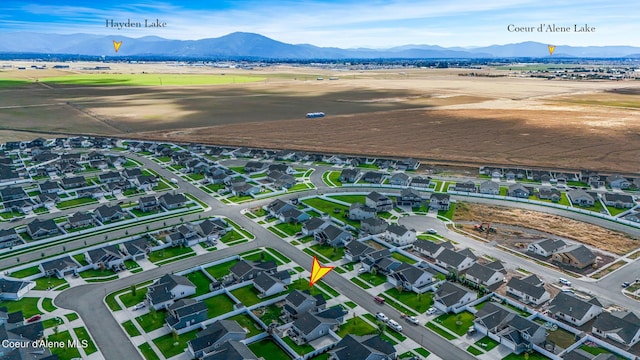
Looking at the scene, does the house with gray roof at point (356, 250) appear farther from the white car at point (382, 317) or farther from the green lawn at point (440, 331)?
the green lawn at point (440, 331)

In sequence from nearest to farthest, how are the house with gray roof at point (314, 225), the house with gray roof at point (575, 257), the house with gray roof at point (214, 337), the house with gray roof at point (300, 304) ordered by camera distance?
the house with gray roof at point (214, 337)
the house with gray roof at point (300, 304)
the house with gray roof at point (575, 257)
the house with gray roof at point (314, 225)

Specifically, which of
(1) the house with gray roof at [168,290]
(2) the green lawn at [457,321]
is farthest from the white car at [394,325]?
(1) the house with gray roof at [168,290]

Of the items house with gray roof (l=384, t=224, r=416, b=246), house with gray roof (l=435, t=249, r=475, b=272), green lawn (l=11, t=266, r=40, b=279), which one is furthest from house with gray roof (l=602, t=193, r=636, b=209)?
green lawn (l=11, t=266, r=40, b=279)

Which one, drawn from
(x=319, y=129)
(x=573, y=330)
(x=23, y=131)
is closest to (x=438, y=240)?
(x=573, y=330)

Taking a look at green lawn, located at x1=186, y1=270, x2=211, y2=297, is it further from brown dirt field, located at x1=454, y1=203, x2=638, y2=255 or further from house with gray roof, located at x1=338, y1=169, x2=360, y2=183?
house with gray roof, located at x1=338, y1=169, x2=360, y2=183

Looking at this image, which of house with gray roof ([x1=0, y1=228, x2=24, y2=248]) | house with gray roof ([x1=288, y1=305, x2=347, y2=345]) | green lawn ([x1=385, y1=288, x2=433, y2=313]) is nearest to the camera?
house with gray roof ([x1=288, y1=305, x2=347, y2=345])

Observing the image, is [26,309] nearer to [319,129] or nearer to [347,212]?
[347,212]
